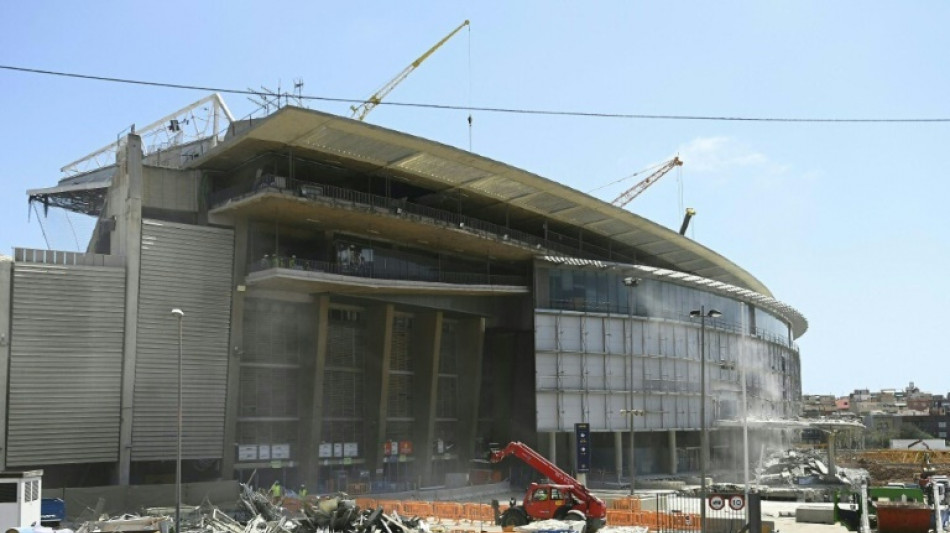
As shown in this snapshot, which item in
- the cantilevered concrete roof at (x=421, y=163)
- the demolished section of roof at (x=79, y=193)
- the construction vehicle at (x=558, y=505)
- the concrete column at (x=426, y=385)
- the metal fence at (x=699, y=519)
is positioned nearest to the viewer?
the metal fence at (x=699, y=519)

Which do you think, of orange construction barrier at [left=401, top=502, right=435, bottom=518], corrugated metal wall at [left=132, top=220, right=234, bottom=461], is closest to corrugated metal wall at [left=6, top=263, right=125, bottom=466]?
corrugated metal wall at [left=132, top=220, right=234, bottom=461]

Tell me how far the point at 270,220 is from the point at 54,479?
1771 centimetres

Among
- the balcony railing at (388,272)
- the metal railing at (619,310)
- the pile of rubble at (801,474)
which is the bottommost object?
the pile of rubble at (801,474)

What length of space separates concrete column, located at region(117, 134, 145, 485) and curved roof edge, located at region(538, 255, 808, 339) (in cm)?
2775

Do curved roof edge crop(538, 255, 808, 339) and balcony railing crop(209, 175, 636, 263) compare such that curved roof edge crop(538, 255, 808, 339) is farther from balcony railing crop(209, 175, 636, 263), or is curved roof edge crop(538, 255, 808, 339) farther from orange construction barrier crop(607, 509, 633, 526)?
orange construction barrier crop(607, 509, 633, 526)

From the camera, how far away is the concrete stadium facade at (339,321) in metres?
45.5

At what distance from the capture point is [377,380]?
5691 centimetres

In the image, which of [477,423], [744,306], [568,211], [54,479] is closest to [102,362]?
[54,479]

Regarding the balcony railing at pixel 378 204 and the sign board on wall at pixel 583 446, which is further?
the sign board on wall at pixel 583 446

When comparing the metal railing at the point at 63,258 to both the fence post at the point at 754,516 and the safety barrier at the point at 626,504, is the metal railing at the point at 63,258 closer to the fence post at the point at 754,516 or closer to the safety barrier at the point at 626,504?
the safety barrier at the point at 626,504

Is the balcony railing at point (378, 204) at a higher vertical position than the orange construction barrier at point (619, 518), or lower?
higher

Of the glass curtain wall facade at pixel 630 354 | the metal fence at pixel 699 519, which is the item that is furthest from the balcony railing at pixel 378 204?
the metal fence at pixel 699 519

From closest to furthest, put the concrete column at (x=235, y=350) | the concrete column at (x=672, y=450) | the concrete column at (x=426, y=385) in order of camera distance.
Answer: the concrete column at (x=235, y=350), the concrete column at (x=426, y=385), the concrete column at (x=672, y=450)

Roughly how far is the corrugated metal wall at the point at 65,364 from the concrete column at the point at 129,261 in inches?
12.9
